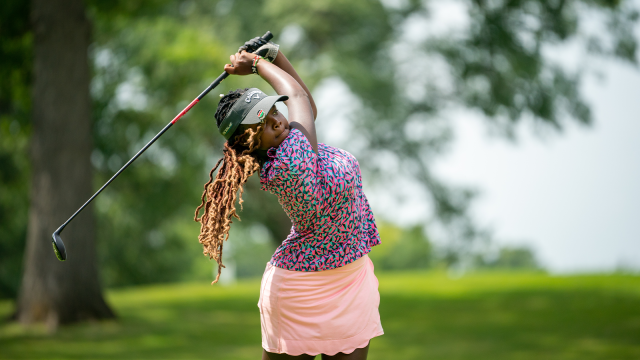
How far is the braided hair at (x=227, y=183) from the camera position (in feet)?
8.44

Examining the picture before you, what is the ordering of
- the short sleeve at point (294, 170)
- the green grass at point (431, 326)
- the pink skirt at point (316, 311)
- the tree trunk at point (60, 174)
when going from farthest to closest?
1. the tree trunk at point (60, 174)
2. the green grass at point (431, 326)
3. the pink skirt at point (316, 311)
4. the short sleeve at point (294, 170)

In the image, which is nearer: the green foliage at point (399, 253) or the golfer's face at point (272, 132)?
the golfer's face at point (272, 132)

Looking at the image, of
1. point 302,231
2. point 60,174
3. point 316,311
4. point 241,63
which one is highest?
point 60,174

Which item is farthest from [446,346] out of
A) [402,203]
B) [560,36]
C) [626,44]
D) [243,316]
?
Result: [402,203]

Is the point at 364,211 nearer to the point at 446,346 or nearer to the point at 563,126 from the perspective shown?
the point at 446,346

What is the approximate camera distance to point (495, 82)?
11.3m

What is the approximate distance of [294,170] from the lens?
2.44 m

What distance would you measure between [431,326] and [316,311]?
645 centimetres

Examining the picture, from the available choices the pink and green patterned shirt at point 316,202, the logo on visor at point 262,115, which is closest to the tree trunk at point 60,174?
the pink and green patterned shirt at point 316,202

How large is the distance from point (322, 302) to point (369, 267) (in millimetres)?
303

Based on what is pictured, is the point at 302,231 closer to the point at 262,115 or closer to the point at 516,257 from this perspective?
the point at 262,115

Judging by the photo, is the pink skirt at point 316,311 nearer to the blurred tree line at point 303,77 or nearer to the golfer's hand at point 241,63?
the golfer's hand at point 241,63

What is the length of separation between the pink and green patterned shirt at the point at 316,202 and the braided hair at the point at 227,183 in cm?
8

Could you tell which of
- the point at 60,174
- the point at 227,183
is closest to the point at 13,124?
the point at 60,174
